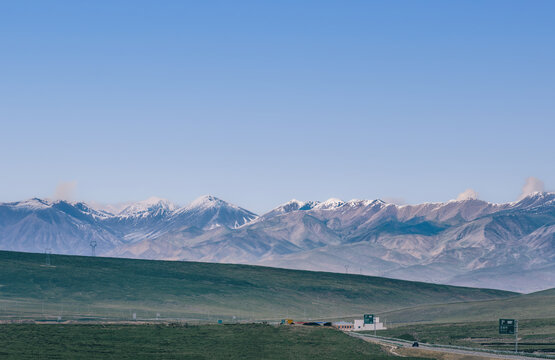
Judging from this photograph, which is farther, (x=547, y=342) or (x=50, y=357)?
(x=547, y=342)

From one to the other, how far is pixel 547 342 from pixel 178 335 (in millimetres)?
81096

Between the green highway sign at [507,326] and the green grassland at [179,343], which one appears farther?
the green highway sign at [507,326]

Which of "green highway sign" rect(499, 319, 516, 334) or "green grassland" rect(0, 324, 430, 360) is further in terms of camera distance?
"green highway sign" rect(499, 319, 516, 334)

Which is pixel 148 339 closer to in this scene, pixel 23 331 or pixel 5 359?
pixel 23 331

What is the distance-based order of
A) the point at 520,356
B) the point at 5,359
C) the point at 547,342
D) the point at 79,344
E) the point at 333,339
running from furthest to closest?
1. the point at 547,342
2. the point at 333,339
3. the point at 79,344
4. the point at 520,356
5. the point at 5,359

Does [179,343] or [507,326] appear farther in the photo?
[507,326]

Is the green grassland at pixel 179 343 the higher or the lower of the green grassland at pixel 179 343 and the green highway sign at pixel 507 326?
the lower

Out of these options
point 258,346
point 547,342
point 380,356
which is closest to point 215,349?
point 258,346

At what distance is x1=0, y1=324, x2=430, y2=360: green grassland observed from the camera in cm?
14562

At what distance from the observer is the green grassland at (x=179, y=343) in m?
146

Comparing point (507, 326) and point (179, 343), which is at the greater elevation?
point (507, 326)

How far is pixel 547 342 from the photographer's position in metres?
188

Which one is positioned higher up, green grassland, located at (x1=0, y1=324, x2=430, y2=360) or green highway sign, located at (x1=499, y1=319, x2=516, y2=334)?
green highway sign, located at (x1=499, y1=319, x2=516, y2=334)

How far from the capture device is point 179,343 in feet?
531
